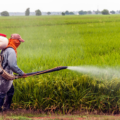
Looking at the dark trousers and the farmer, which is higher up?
the farmer

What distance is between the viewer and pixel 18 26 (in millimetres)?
4195

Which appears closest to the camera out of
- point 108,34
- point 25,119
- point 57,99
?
point 25,119

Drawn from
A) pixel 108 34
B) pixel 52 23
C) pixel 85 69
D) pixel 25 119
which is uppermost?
pixel 52 23

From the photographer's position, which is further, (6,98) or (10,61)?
(6,98)

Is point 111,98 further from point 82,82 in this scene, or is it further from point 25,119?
point 25,119

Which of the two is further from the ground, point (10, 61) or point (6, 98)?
point (10, 61)

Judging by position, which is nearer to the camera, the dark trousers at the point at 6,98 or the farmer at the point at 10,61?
the farmer at the point at 10,61

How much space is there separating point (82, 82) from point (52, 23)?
329 centimetres

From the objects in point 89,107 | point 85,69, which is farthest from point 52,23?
point 89,107

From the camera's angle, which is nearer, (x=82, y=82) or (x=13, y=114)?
(x=13, y=114)

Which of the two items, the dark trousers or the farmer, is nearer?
the farmer

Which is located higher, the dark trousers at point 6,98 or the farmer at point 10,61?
the farmer at point 10,61

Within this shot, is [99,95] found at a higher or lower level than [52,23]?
lower

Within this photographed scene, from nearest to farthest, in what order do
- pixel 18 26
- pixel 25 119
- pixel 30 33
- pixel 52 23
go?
1. pixel 25 119
2. pixel 18 26
3. pixel 30 33
4. pixel 52 23
